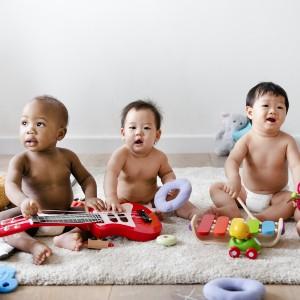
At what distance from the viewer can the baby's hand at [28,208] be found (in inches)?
49.5

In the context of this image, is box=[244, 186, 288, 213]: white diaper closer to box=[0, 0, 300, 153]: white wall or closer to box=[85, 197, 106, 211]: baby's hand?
box=[85, 197, 106, 211]: baby's hand

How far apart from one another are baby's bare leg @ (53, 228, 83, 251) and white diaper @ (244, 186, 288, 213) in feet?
1.64

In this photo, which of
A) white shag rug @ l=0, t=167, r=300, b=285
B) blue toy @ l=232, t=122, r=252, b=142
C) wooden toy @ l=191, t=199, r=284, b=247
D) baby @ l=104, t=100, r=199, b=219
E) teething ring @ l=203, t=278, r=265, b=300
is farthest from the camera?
blue toy @ l=232, t=122, r=252, b=142

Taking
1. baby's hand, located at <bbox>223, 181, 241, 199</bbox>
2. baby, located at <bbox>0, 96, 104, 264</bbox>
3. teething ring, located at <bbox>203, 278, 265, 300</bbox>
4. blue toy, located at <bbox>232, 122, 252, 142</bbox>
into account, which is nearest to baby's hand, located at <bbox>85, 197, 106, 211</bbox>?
baby, located at <bbox>0, 96, 104, 264</bbox>

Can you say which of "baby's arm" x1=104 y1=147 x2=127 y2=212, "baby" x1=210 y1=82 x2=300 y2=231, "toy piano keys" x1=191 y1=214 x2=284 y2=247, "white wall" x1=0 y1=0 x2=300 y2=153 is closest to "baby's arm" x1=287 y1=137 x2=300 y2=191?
"baby" x1=210 y1=82 x2=300 y2=231

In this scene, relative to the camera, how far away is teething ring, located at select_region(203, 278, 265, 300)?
0.97 metres

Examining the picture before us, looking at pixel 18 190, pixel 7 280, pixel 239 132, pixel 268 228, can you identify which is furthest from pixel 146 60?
pixel 7 280

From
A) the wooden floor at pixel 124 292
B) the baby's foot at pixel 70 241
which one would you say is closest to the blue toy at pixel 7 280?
the wooden floor at pixel 124 292

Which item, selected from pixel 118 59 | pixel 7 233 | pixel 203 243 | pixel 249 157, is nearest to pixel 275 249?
pixel 203 243

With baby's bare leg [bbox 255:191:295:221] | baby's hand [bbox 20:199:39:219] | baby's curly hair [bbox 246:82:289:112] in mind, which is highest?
baby's curly hair [bbox 246:82:289:112]

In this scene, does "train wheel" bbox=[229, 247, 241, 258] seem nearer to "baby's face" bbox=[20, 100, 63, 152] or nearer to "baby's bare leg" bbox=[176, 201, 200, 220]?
"baby's bare leg" bbox=[176, 201, 200, 220]

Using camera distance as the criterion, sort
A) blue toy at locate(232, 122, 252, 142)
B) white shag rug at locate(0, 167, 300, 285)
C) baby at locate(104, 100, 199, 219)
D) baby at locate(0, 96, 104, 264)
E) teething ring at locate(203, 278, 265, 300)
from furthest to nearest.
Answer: blue toy at locate(232, 122, 252, 142), baby at locate(104, 100, 199, 219), baby at locate(0, 96, 104, 264), white shag rug at locate(0, 167, 300, 285), teething ring at locate(203, 278, 265, 300)

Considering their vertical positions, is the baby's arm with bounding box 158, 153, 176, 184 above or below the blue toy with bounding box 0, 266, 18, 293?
above

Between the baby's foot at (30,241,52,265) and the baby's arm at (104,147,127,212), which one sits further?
the baby's arm at (104,147,127,212)
